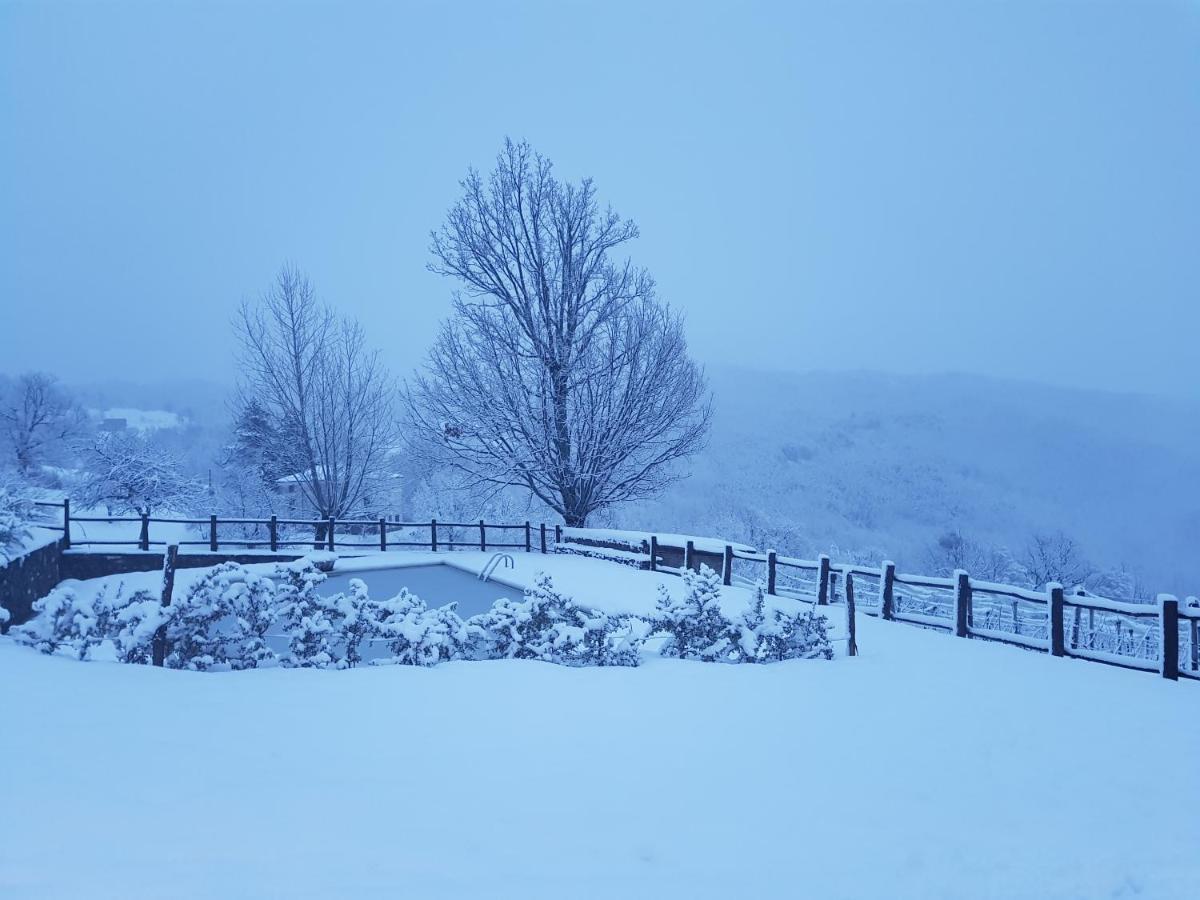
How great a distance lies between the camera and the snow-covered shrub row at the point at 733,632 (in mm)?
7613

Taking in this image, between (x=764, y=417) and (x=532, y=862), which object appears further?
(x=764, y=417)

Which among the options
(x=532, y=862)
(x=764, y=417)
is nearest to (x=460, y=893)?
(x=532, y=862)

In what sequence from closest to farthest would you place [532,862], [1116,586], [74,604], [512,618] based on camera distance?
Result: [532,862], [74,604], [512,618], [1116,586]

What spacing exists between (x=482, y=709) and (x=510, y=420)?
1413cm

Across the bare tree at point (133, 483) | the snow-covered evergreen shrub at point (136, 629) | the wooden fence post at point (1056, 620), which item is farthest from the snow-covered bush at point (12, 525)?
the bare tree at point (133, 483)

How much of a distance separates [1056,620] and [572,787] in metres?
7.94

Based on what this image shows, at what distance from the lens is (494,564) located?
1565cm

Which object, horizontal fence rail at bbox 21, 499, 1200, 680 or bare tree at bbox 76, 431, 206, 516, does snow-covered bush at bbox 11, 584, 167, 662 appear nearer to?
horizontal fence rail at bbox 21, 499, 1200, 680

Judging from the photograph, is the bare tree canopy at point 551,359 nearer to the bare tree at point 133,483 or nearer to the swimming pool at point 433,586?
the swimming pool at point 433,586

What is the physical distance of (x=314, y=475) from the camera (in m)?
23.0

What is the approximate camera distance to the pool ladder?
15.0m

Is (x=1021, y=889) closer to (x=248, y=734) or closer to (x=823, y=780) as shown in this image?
(x=823, y=780)

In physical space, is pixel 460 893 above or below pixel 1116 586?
above

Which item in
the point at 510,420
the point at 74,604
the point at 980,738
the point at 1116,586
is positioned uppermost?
the point at 510,420
